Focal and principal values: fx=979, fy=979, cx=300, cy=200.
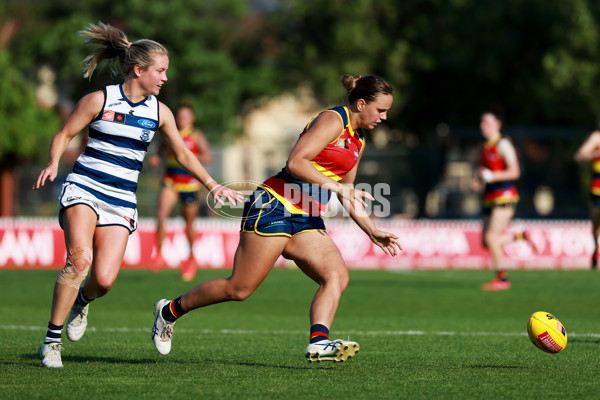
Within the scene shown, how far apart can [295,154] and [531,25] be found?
96.3 ft

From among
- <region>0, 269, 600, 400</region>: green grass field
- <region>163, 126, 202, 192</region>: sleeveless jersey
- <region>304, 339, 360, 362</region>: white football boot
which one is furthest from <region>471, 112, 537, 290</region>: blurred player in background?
<region>304, 339, 360, 362</region>: white football boot

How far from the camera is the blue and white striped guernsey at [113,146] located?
22.5 ft

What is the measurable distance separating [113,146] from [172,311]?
126 cm

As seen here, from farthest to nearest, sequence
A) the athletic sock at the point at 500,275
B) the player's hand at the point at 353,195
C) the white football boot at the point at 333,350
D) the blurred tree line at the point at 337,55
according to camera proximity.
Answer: the blurred tree line at the point at 337,55 < the athletic sock at the point at 500,275 < the player's hand at the point at 353,195 < the white football boot at the point at 333,350

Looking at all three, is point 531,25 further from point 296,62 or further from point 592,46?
point 296,62

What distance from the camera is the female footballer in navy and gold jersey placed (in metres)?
6.64

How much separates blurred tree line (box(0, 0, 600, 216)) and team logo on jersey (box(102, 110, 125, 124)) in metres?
26.0

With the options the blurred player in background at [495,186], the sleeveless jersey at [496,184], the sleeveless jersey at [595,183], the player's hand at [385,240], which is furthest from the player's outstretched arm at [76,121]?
the sleeveless jersey at [595,183]

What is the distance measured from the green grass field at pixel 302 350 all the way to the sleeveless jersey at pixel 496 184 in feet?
4.49

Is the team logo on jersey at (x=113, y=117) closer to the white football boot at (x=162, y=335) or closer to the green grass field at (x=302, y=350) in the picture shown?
the white football boot at (x=162, y=335)

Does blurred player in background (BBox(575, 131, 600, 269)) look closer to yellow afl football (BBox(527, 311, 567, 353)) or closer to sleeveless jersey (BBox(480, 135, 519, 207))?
sleeveless jersey (BBox(480, 135, 519, 207))

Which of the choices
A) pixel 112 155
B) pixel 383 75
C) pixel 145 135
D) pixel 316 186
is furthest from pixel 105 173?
pixel 383 75

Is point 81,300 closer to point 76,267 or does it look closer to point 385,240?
point 76,267

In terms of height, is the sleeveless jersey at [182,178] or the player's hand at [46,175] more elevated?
the sleeveless jersey at [182,178]
